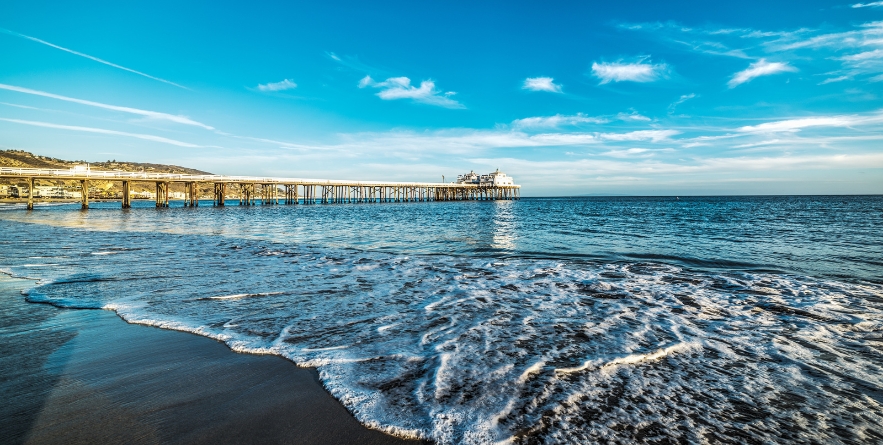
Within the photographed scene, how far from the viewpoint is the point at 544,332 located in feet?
14.6

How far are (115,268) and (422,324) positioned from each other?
302 inches

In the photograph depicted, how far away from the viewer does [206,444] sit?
219 cm

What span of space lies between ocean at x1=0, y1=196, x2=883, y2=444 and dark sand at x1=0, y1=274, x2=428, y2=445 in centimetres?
25

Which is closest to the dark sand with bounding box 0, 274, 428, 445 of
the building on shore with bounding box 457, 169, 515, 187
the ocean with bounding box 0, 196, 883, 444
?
the ocean with bounding box 0, 196, 883, 444

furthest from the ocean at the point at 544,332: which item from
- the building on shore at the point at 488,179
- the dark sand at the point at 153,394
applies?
the building on shore at the point at 488,179

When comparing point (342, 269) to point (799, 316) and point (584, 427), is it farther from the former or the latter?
point (799, 316)

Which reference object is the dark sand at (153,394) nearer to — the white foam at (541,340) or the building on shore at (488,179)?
the white foam at (541,340)

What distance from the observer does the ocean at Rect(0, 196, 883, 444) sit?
8.46 feet

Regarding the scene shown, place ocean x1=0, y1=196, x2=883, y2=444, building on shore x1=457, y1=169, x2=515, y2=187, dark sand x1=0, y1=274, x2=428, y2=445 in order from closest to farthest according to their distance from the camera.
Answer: dark sand x1=0, y1=274, x2=428, y2=445 → ocean x1=0, y1=196, x2=883, y2=444 → building on shore x1=457, y1=169, x2=515, y2=187

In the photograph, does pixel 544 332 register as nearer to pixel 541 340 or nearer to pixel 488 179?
pixel 541 340

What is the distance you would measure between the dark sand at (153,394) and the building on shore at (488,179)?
4144 inches

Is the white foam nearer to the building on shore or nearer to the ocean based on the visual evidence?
the ocean

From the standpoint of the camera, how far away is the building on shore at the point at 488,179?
109 m

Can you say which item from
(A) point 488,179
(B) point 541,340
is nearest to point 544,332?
(B) point 541,340
